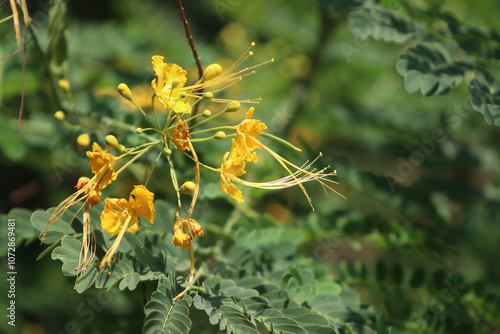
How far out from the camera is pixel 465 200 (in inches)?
88.7

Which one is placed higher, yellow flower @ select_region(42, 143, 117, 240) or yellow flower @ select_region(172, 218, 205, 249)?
yellow flower @ select_region(42, 143, 117, 240)

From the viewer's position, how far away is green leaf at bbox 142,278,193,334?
3.74 ft

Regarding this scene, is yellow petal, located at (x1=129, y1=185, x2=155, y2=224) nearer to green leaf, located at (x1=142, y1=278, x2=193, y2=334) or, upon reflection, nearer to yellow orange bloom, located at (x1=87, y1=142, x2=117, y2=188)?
yellow orange bloom, located at (x1=87, y1=142, x2=117, y2=188)

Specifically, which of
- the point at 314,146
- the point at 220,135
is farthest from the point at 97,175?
the point at 314,146

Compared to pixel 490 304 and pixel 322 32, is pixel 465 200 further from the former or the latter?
pixel 322 32

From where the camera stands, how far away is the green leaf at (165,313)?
114 centimetres

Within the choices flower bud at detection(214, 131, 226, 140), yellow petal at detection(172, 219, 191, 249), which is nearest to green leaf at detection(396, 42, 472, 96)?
flower bud at detection(214, 131, 226, 140)

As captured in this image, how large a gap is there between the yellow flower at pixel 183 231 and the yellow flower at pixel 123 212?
0.08 meters

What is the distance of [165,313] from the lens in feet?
3.86

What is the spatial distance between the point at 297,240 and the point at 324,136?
148 centimetres

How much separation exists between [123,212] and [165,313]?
313 mm

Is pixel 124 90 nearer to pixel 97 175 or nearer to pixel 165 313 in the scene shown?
pixel 97 175


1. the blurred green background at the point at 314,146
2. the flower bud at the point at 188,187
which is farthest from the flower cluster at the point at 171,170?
the blurred green background at the point at 314,146

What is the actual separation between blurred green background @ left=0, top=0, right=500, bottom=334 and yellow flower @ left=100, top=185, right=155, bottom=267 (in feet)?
1.08
